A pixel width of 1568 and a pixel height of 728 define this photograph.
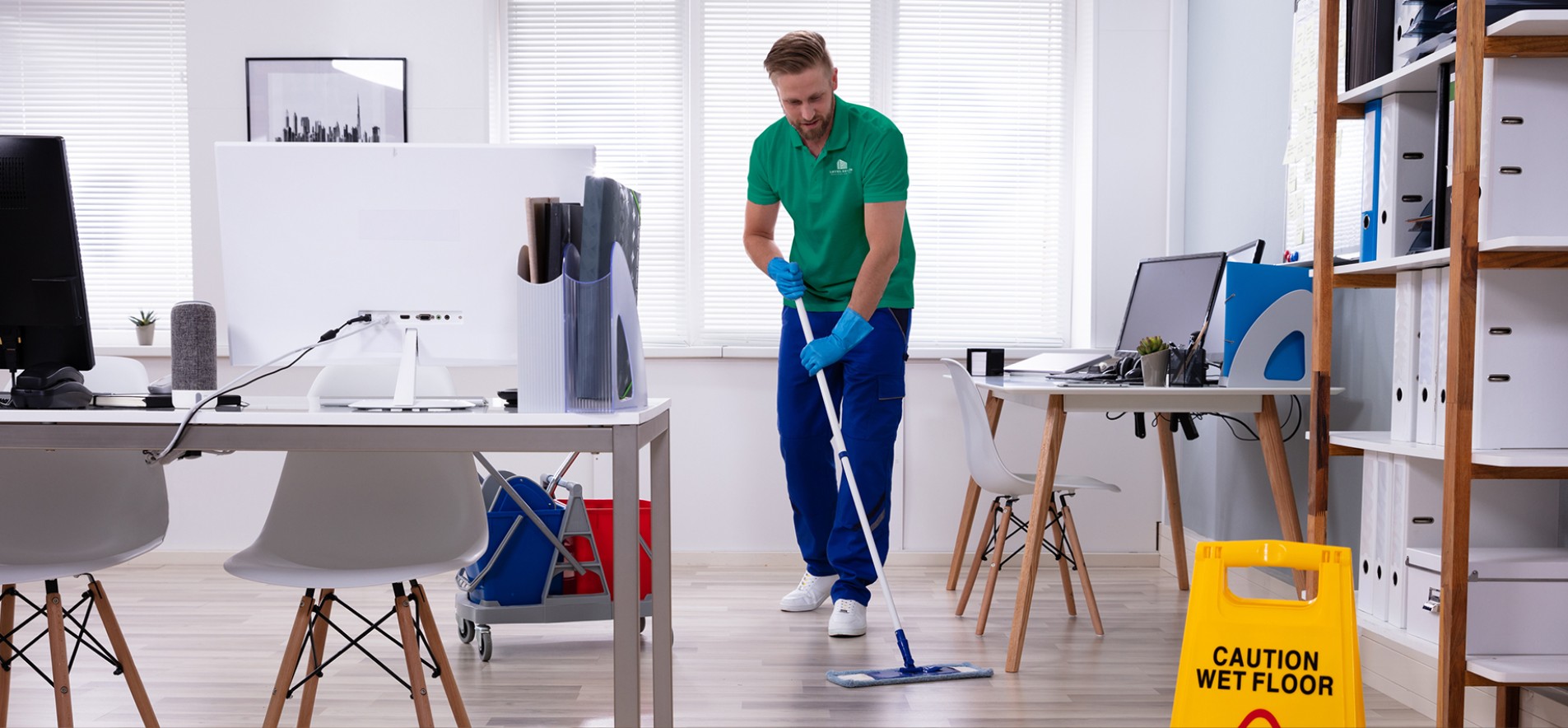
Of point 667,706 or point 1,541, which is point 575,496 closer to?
point 667,706

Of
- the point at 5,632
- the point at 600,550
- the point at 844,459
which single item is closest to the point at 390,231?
the point at 5,632

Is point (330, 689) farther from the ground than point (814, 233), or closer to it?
closer to it

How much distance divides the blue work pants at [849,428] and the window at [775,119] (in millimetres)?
926

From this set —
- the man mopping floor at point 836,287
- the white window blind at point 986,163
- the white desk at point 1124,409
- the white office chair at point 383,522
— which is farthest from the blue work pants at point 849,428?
the white office chair at point 383,522

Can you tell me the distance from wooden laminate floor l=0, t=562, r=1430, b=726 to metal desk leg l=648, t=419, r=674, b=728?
46 cm

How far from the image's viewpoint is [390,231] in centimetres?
159

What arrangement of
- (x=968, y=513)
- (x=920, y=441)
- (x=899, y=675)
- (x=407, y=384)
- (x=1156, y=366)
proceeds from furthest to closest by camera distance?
(x=920, y=441), (x=968, y=513), (x=1156, y=366), (x=899, y=675), (x=407, y=384)

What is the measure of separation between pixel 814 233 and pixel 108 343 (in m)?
2.73

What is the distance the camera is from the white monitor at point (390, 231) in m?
1.59

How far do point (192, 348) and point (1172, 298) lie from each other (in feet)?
8.23

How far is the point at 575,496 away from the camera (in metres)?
2.53

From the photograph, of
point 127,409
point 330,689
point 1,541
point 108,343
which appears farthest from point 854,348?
point 108,343

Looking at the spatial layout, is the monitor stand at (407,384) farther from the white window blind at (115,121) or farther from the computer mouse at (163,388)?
the white window blind at (115,121)

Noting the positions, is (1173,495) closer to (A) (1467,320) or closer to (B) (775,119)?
(A) (1467,320)
